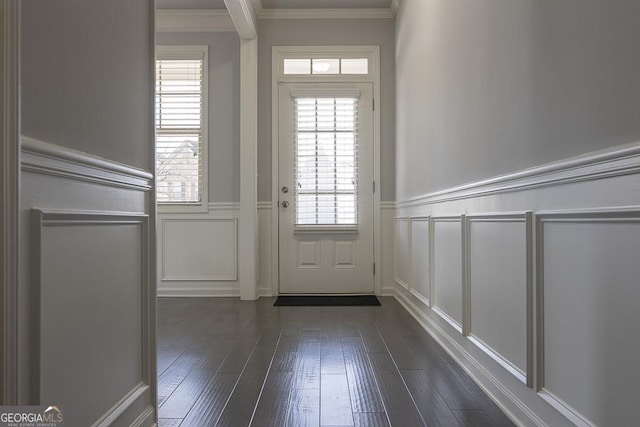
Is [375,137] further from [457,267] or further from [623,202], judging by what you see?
[623,202]

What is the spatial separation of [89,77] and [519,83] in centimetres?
144

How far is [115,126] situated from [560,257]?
4.58ft

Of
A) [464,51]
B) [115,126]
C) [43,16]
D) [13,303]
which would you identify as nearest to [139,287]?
[115,126]

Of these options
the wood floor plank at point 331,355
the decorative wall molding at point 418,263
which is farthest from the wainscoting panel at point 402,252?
the wood floor plank at point 331,355

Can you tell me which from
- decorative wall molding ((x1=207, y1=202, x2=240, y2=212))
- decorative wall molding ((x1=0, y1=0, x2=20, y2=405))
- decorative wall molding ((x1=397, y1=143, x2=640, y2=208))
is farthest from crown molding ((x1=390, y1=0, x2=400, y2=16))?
decorative wall molding ((x1=0, y1=0, x2=20, y2=405))

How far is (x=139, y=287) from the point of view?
1672mm

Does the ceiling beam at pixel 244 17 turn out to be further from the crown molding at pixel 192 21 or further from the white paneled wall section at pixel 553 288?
the white paneled wall section at pixel 553 288

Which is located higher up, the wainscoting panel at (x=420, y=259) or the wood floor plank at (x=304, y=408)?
the wainscoting panel at (x=420, y=259)

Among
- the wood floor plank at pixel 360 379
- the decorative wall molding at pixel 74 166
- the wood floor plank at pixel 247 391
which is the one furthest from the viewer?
the wood floor plank at pixel 360 379

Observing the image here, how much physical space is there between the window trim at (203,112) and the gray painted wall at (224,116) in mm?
38

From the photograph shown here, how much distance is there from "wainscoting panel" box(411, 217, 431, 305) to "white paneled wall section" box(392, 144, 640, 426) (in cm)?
64

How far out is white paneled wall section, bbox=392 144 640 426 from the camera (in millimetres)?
1176

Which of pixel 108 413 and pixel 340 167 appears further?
pixel 340 167

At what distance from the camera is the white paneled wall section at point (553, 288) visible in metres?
1.18
